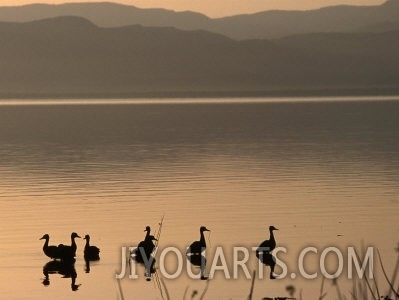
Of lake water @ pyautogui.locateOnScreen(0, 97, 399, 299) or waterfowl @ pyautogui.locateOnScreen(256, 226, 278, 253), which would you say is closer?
lake water @ pyautogui.locateOnScreen(0, 97, 399, 299)

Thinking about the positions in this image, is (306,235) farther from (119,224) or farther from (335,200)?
(335,200)

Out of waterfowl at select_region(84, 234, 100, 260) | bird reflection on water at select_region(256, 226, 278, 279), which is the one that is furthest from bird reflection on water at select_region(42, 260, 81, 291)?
bird reflection on water at select_region(256, 226, 278, 279)

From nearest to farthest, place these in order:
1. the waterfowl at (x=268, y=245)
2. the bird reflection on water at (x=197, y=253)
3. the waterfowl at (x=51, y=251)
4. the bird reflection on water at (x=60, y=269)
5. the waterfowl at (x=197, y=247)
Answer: the bird reflection on water at (x=60, y=269)
the bird reflection on water at (x=197, y=253)
the waterfowl at (x=268, y=245)
the waterfowl at (x=197, y=247)
the waterfowl at (x=51, y=251)

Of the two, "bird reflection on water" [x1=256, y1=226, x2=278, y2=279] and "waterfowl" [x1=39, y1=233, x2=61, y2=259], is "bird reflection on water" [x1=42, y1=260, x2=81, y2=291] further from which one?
"bird reflection on water" [x1=256, y1=226, x2=278, y2=279]

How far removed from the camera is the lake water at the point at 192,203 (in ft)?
77.5

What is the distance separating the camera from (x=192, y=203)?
35281mm

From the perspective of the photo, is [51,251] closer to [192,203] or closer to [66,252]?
[66,252]

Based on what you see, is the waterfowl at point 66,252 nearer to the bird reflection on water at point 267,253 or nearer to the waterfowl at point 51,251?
the waterfowl at point 51,251

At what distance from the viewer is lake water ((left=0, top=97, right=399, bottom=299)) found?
2361 cm

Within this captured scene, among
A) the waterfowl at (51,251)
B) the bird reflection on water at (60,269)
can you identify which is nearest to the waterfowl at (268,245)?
the bird reflection on water at (60,269)

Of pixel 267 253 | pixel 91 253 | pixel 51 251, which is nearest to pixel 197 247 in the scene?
pixel 267 253

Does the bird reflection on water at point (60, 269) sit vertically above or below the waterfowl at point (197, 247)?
below

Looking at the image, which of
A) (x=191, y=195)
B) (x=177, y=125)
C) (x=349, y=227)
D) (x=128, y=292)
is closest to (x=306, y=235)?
(x=349, y=227)

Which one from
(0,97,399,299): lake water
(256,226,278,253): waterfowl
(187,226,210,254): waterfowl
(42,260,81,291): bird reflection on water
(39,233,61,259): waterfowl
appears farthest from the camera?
(39,233,61,259): waterfowl
